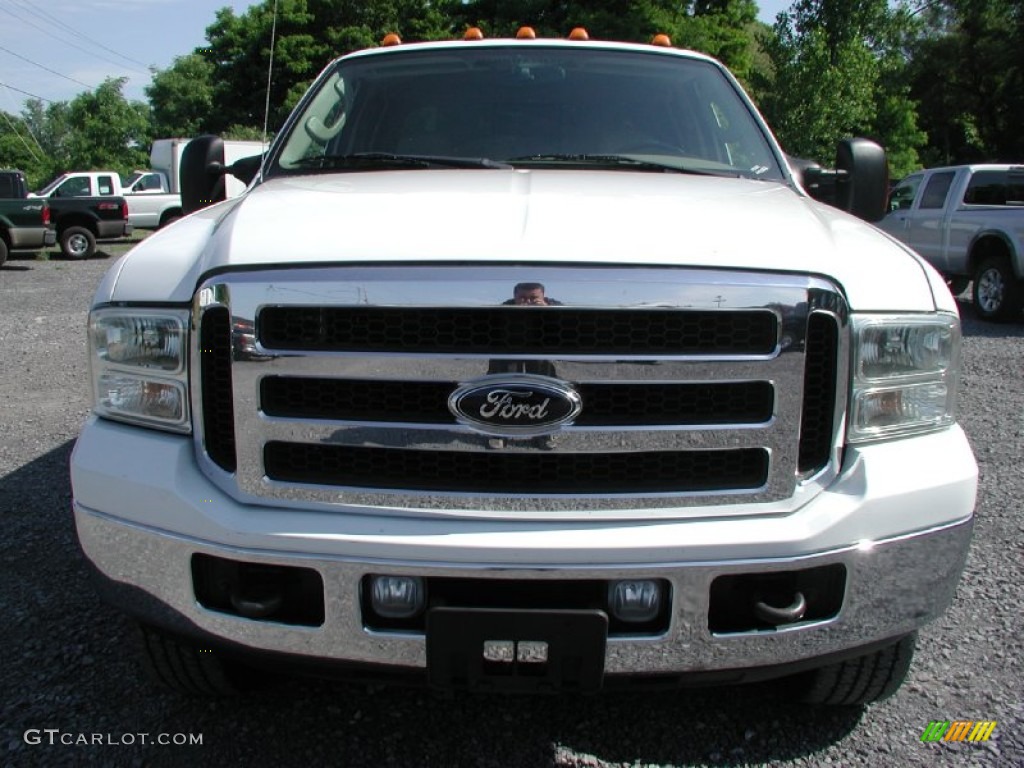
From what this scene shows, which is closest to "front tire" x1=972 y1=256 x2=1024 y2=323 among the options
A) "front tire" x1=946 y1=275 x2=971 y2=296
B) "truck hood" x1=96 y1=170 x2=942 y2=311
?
"front tire" x1=946 y1=275 x2=971 y2=296

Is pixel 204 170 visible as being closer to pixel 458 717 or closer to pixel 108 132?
pixel 458 717

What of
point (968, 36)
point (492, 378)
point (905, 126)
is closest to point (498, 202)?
point (492, 378)

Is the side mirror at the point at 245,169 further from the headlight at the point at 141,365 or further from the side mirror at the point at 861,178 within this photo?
the side mirror at the point at 861,178

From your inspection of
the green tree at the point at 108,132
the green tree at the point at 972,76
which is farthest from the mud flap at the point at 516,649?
the green tree at the point at 108,132

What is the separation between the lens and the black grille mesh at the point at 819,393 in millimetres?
2055

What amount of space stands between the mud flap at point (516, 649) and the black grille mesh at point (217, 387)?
2.02 feet

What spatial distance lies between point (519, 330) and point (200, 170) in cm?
202

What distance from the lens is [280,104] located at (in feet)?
122

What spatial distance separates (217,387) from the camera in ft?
6.87

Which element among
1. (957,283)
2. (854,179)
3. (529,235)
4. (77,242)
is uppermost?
(854,179)

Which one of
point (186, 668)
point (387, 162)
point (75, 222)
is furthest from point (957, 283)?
point (75, 222)

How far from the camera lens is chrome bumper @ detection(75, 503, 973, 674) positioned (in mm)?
1954

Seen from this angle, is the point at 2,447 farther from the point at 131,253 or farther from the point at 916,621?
the point at 916,621

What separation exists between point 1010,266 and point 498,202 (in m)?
10.2
